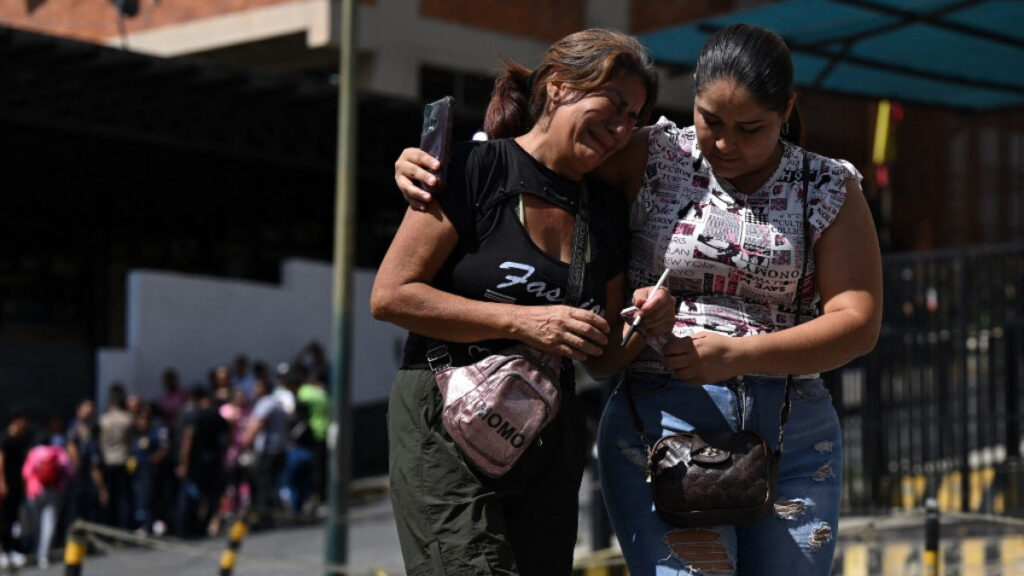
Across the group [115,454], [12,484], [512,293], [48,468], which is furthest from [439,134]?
[115,454]

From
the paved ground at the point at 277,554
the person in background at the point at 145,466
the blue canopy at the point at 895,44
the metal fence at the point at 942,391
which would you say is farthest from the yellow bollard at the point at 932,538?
the person in background at the point at 145,466

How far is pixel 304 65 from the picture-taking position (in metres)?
24.9

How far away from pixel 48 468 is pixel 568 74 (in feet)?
42.6

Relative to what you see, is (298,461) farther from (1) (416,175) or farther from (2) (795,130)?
(1) (416,175)

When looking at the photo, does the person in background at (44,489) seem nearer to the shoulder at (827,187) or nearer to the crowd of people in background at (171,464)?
the crowd of people in background at (171,464)

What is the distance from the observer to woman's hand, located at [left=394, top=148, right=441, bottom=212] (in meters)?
3.42

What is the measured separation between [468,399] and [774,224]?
2.63ft

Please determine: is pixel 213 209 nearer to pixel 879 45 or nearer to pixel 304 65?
pixel 304 65

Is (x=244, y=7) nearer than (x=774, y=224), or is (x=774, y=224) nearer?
(x=774, y=224)

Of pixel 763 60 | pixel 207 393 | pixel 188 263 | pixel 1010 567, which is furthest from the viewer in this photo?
pixel 188 263

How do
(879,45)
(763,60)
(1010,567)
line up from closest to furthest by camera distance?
1. (763,60)
2. (1010,567)
3. (879,45)

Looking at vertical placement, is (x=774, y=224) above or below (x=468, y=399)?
above

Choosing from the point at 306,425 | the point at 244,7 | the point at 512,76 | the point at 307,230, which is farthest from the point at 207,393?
the point at 512,76

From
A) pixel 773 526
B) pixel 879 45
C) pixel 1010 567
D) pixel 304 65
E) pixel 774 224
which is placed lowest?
pixel 1010 567
